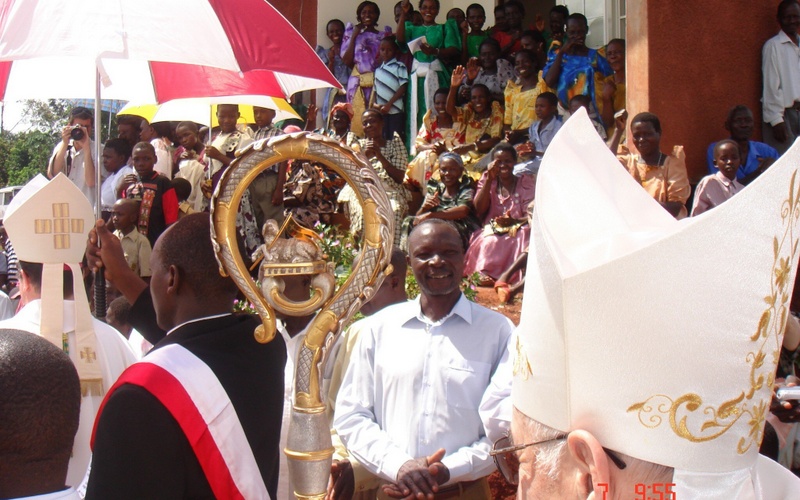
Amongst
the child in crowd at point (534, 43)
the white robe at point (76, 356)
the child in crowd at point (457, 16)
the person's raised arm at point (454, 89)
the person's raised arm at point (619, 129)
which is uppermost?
the child in crowd at point (457, 16)

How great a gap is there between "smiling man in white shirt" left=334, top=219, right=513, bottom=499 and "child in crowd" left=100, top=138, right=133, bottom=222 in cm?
563

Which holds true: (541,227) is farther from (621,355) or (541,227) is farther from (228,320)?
(228,320)

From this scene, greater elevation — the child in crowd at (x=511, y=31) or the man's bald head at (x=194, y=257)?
the child in crowd at (x=511, y=31)

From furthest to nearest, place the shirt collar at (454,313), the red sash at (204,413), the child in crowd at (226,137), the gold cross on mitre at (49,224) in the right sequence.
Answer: the child in crowd at (226,137) → the shirt collar at (454,313) → the gold cross on mitre at (49,224) → the red sash at (204,413)

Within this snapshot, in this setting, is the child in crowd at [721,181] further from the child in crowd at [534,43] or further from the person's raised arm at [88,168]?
the person's raised arm at [88,168]

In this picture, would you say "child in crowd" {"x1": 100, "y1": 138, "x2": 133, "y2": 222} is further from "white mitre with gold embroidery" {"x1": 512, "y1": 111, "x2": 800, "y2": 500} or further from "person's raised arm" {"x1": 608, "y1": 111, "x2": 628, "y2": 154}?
"white mitre with gold embroidery" {"x1": 512, "y1": 111, "x2": 800, "y2": 500}

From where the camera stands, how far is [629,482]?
158cm

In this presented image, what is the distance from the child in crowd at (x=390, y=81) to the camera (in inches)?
457

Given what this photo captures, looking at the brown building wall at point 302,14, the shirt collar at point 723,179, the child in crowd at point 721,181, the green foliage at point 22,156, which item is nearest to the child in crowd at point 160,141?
the brown building wall at point 302,14

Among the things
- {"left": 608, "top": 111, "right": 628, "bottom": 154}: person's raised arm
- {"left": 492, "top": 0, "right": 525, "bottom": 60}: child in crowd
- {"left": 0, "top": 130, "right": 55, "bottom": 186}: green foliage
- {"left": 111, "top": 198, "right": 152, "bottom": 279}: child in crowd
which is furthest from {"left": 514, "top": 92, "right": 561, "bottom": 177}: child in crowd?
{"left": 0, "top": 130, "right": 55, "bottom": 186}: green foliage

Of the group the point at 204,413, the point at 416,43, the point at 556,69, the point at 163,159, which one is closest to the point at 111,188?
the point at 163,159

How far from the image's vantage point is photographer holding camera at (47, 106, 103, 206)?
26.2ft

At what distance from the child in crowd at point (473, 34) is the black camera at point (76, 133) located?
17.6 feet

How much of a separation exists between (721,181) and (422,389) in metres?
4.91
